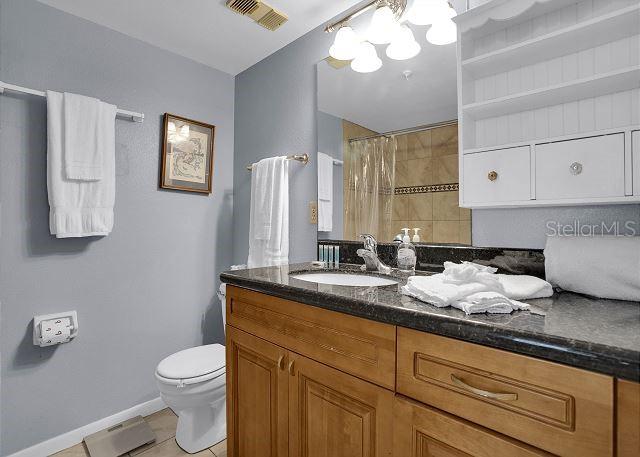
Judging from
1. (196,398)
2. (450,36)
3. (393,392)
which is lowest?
(196,398)

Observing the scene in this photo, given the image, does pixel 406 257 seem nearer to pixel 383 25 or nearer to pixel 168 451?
pixel 383 25

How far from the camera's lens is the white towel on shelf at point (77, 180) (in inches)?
64.2

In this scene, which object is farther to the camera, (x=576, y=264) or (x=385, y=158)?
(x=385, y=158)

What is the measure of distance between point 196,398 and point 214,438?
13.7 inches

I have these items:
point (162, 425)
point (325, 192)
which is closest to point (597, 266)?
point (325, 192)

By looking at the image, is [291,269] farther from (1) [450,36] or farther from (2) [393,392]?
(1) [450,36]

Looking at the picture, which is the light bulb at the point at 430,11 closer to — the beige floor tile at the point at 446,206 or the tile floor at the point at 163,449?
the beige floor tile at the point at 446,206

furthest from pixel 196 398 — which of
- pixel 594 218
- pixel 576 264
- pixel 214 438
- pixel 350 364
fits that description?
pixel 594 218

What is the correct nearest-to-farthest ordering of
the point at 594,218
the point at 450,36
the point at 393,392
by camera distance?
the point at 393,392
the point at 594,218
the point at 450,36

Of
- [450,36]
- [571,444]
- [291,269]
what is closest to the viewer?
[571,444]

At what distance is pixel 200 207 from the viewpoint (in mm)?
Result: 2334

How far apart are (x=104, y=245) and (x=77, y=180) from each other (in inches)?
15.8

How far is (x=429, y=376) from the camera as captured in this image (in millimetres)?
735

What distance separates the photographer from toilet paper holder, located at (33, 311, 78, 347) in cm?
163
